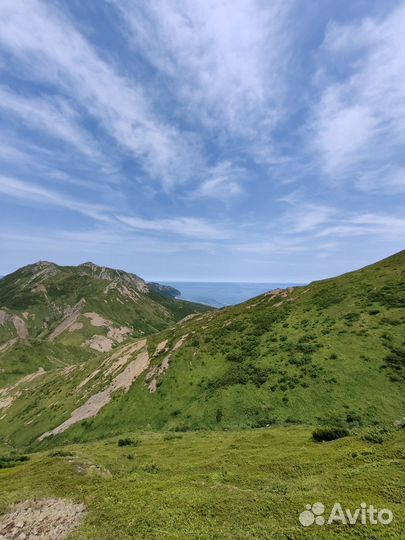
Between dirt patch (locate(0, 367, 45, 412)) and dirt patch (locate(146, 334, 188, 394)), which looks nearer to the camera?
dirt patch (locate(146, 334, 188, 394))

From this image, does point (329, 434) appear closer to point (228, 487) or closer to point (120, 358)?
point (228, 487)

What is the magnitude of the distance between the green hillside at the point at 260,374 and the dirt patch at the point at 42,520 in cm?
2522

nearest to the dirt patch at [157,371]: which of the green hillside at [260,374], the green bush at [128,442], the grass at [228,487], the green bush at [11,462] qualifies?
the green hillside at [260,374]

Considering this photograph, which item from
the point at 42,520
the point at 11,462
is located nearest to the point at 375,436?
the point at 42,520

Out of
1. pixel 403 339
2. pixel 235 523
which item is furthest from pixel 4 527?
pixel 403 339

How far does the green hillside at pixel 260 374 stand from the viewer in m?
39.9

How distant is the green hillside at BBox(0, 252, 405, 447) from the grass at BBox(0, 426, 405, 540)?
11966mm

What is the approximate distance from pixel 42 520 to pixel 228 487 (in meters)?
10.9

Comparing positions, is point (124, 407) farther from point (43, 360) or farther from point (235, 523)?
point (43, 360)

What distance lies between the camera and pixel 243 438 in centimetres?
3262

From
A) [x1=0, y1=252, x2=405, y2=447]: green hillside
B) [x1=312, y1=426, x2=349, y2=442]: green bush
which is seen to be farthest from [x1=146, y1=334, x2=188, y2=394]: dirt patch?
[x1=312, y1=426, x2=349, y2=442]: green bush

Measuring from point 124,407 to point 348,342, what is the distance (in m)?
38.9

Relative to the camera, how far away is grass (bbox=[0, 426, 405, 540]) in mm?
14875

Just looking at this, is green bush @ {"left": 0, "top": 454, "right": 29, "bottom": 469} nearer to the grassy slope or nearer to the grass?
the grass
